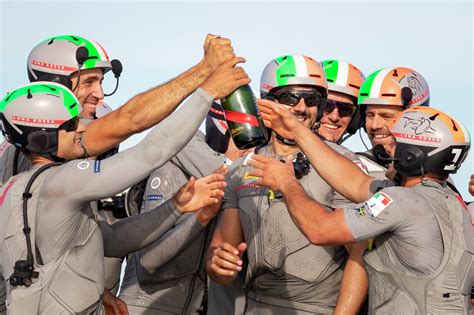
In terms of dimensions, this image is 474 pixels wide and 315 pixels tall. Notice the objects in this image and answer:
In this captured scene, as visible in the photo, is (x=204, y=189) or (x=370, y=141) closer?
(x=204, y=189)

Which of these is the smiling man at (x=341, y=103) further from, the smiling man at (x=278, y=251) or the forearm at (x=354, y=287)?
the forearm at (x=354, y=287)

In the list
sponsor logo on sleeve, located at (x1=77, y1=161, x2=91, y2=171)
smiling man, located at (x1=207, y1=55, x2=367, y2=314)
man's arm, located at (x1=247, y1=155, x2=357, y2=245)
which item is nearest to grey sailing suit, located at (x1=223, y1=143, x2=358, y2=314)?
smiling man, located at (x1=207, y1=55, x2=367, y2=314)

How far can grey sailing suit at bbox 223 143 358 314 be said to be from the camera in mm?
10469

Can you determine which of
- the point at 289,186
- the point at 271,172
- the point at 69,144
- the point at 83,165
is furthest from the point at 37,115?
the point at 289,186

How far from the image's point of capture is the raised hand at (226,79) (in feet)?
31.5

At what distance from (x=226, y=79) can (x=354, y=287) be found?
90.6 inches

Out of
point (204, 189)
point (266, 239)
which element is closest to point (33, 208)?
point (204, 189)

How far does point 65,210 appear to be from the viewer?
9070 mm

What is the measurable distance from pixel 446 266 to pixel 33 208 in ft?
11.4

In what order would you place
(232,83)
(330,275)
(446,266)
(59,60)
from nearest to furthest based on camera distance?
(446,266) → (232,83) → (330,275) → (59,60)

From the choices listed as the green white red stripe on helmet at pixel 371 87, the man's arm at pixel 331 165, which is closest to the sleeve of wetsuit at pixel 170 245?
the man's arm at pixel 331 165

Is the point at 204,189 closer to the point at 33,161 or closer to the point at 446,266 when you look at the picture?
the point at 33,161

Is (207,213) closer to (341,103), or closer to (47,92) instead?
(47,92)

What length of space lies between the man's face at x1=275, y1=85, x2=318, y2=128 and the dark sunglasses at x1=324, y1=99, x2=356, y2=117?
203 cm
